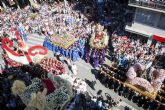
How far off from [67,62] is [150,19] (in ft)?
36.8

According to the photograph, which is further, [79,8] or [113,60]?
[79,8]

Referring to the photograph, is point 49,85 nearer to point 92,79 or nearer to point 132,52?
point 92,79

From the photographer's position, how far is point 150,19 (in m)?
29.1

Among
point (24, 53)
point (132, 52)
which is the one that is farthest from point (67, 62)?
point (132, 52)

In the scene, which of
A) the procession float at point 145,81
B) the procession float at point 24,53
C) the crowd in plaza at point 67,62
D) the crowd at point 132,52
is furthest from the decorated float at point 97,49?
the procession float at point 24,53

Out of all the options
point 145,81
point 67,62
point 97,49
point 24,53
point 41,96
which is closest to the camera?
point 41,96

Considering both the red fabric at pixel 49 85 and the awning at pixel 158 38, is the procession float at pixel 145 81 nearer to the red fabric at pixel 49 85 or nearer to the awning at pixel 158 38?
the awning at pixel 158 38

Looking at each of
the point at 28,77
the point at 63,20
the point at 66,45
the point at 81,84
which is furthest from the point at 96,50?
the point at 63,20

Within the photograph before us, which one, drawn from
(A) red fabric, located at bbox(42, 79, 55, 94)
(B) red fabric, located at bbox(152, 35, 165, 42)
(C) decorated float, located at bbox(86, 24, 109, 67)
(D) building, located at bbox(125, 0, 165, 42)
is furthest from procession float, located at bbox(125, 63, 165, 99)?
(A) red fabric, located at bbox(42, 79, 55, 94)

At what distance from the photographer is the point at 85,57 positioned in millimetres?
29922

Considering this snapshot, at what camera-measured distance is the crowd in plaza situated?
1735 cm

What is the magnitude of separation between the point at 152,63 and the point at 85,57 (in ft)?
26.2

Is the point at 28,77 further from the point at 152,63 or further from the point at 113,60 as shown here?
the point at 152,63

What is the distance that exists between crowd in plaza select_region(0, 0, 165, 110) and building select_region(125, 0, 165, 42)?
1.31 metres
